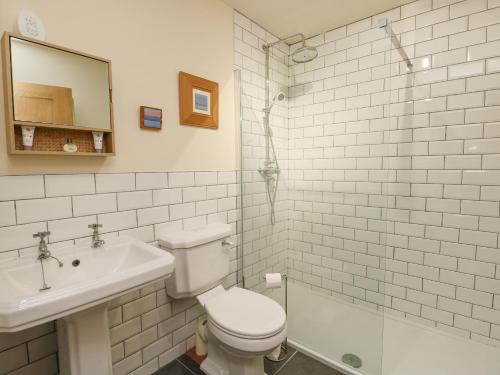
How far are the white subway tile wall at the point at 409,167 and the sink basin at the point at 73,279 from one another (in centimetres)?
141

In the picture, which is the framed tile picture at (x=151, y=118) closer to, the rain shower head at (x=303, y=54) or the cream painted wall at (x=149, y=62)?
the cream painted wall at (x=149, y=62)

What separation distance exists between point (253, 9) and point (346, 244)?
6.64 feet

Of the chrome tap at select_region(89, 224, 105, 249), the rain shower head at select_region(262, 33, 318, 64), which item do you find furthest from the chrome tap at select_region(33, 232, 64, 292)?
the rain shower head at select_region(262, 33, 318, 64)

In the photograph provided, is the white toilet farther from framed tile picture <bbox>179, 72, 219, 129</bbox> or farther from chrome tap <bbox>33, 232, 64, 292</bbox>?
framed tile picture <bbox>179, 72, 219, 129</bbox>

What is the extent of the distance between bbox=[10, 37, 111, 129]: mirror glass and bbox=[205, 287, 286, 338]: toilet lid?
1.19 m

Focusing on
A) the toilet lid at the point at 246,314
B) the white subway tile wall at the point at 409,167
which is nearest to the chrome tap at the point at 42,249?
the toilet lid at the point at 246,314

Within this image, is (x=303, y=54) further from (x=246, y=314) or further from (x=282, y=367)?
(x=282, y=367)

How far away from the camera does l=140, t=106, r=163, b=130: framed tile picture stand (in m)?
1.56

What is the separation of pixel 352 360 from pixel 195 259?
4.10 ft

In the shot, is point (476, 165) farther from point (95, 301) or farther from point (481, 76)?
point (95, 301)

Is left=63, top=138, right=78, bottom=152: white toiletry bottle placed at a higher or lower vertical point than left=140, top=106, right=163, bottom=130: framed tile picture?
lower

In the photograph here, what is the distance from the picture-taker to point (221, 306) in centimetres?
158

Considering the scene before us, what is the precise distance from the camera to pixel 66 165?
130cm

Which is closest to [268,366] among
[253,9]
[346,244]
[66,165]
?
[346,244]
